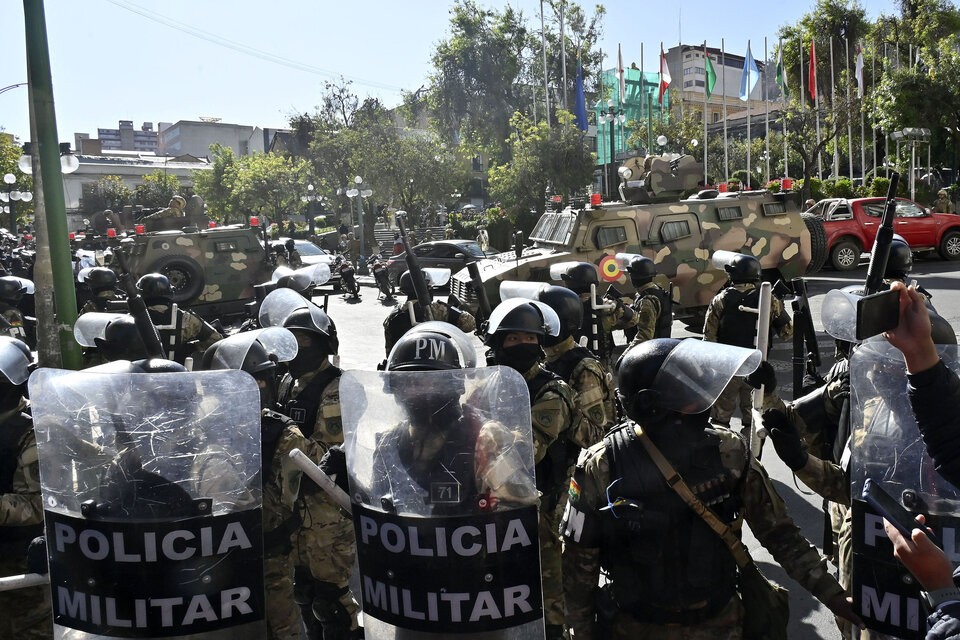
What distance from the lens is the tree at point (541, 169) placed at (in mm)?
31344

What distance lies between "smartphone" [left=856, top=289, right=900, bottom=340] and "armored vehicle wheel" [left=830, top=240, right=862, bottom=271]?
18.0 meters

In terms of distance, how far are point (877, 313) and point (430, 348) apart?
145cm

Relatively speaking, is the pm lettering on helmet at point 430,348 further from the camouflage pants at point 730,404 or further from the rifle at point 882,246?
the camouflage pants at point 730,404

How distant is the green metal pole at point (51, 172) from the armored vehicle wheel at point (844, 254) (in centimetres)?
1619

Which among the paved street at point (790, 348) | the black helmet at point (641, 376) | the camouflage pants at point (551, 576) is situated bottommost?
the paved street at point (790, 348)

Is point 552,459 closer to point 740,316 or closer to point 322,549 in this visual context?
point 322,549

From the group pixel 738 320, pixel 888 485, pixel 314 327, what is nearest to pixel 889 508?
pixel 888 485

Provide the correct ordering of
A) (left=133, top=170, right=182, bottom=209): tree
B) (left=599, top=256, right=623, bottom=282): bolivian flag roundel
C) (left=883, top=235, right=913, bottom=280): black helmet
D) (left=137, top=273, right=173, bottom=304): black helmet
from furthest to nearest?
(left=133, top=170, right=182, bottom=209): tree < (left=599, top=256, right=623, bottom=282): bolivian flag roundel < (left=137, top=273, right=173, bottom=304): black helmet < (left=883, top=235, right=913, bottom=280): black helmet

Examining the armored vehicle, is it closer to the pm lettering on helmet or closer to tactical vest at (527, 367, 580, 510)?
tactical vest at (527, 367, 580, 510)

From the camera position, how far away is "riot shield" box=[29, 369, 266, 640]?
2.32m

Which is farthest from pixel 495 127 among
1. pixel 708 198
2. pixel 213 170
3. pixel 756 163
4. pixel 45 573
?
pixel 45 573

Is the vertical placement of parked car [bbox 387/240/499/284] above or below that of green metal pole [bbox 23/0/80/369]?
below

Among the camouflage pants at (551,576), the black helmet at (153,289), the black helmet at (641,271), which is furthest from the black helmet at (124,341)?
the black helmet at (641,271)

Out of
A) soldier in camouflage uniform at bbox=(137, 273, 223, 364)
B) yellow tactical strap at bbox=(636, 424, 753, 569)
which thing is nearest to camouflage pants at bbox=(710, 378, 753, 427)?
yellow tactical strap at bbox=(636, 424, 753, 569)
